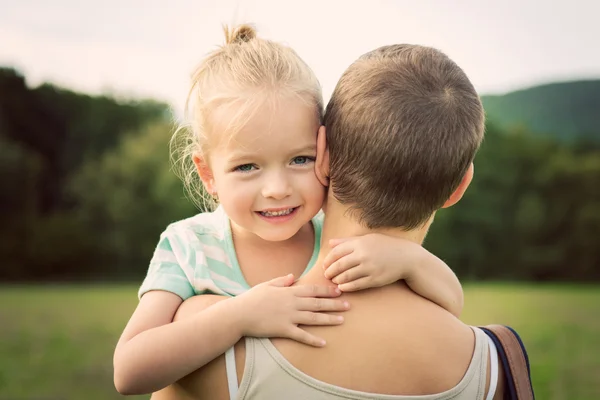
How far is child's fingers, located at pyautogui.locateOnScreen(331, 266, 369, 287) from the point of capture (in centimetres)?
212

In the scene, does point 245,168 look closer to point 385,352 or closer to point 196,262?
point 196,262

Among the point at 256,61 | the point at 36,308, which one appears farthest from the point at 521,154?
the point at 256,61

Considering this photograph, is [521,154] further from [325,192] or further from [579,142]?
[325,192]

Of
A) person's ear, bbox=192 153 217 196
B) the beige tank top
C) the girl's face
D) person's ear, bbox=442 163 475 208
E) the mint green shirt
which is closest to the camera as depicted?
the beige tank top

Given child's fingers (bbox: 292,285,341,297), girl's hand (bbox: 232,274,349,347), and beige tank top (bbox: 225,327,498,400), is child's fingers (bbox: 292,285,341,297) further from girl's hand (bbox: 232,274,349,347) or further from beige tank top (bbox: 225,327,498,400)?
beige tank top (bbox: 225,327,498,400)

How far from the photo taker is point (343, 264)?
2148 mm

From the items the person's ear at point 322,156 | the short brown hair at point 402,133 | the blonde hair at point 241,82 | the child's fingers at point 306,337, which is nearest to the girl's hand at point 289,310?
the child's fingers at point 306,337

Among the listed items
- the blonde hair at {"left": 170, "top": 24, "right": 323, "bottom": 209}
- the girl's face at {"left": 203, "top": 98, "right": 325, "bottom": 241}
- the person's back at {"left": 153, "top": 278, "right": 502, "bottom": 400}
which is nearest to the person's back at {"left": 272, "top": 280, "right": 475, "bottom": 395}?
the person's back at {"left": 153, "top": 278, "right": 502, "bottom": 400}

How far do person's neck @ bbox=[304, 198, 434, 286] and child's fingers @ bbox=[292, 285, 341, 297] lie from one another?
0.03m

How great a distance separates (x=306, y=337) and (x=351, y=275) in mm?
229

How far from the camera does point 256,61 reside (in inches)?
104

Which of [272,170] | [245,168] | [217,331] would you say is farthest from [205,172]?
[217,331]

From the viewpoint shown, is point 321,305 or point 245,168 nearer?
point 321,305

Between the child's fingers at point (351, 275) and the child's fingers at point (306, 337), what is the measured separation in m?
0.19
